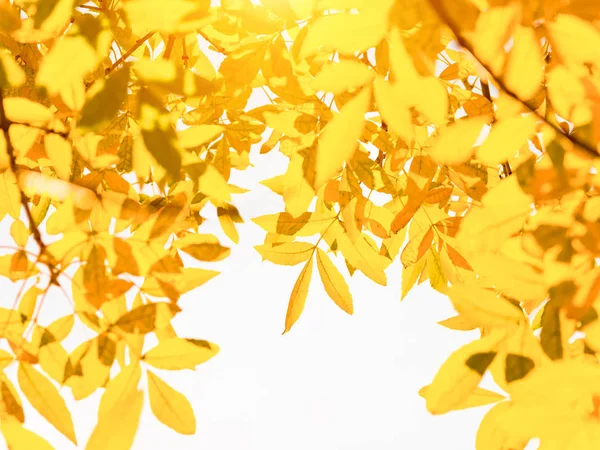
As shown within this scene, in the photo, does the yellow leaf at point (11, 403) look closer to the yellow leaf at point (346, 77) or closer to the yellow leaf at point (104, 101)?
the yellow leaf at point (104, 101)

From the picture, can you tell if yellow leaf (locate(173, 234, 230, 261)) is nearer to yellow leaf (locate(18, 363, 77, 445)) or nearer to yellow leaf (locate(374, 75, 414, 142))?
yellow leaf (locate(18, 363, 77, 445))

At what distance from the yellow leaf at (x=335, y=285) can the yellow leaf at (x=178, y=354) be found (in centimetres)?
96

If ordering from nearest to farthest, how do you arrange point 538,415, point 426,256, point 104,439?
point 538,415
point 104,439
point 426,256

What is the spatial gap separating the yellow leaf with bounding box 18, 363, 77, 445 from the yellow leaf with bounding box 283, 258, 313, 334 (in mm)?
894

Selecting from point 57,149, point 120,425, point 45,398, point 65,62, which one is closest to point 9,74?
point 57,149

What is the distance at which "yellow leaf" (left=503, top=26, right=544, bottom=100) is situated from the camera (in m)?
1.36

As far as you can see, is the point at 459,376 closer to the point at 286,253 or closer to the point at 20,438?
the point at 20,438

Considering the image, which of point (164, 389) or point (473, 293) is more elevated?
point (473, 293)

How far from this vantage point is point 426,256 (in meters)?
3.00

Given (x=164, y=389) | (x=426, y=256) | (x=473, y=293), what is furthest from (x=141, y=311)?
(x=426, y=256)

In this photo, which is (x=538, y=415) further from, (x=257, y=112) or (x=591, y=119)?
(x=257, y=112)

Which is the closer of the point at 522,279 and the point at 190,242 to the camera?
the point at 522,279

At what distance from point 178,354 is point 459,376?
0.74m

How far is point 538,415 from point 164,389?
0.95m
